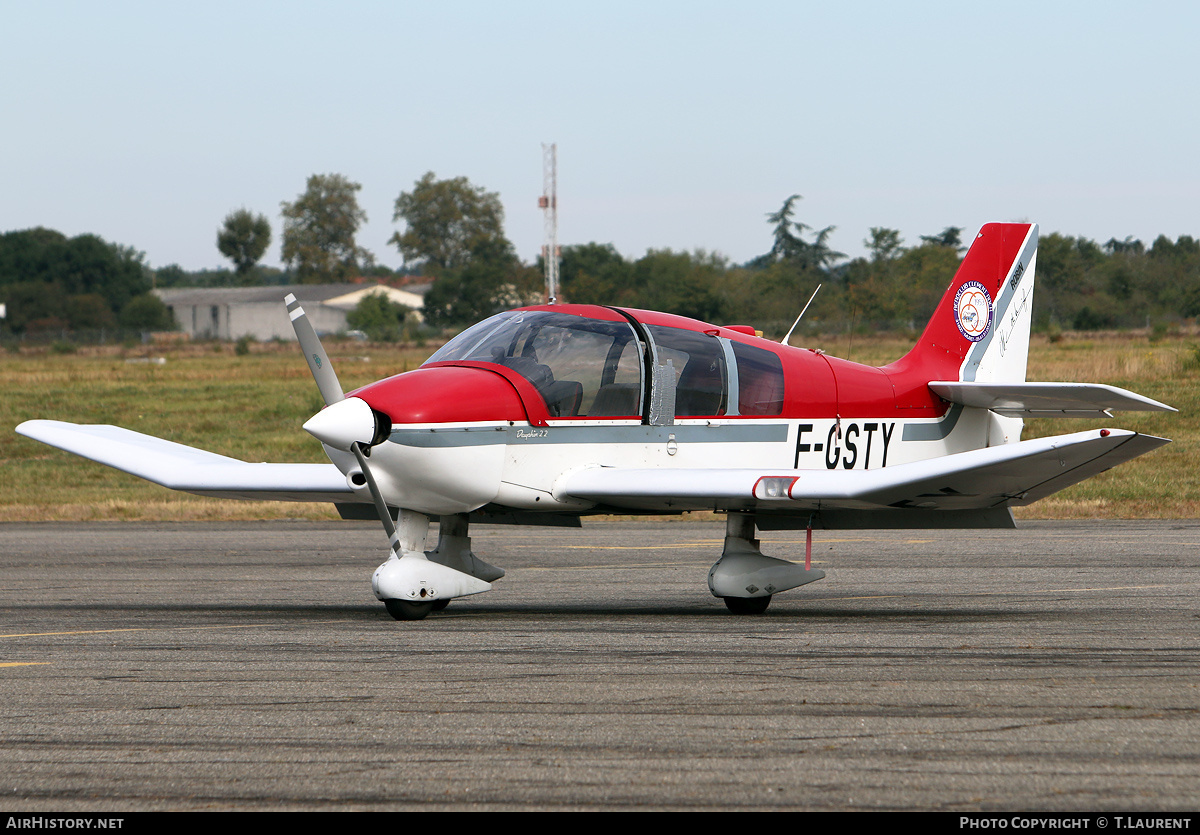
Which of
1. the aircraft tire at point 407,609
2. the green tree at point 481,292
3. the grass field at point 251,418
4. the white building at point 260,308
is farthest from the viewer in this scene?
the white building at point 260,308

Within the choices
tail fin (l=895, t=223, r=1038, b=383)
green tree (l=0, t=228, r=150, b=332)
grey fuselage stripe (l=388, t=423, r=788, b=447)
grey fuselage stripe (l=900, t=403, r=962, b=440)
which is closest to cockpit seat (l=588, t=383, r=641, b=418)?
grey fuselage stripe (l=388, t=423, r=788, b=447)

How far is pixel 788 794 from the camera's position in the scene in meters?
4.92

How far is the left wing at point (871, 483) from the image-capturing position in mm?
9242

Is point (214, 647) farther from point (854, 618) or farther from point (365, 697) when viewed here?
point (854, 618)

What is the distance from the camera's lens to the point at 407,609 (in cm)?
985

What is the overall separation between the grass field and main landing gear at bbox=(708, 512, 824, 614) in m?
12.5

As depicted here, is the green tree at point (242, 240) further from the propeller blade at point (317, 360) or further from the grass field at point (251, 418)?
the propeller blade at point (317, 360)

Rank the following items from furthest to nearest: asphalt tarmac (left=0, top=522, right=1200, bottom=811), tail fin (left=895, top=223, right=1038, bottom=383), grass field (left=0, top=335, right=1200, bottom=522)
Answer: grass field (left=0, top=335, right=1200, bottom=522) → tail fin (left=895, top=223, right=1038, bottom=383) → asphalt tarmac (left=0, top=522, right=1200, bottom=811)

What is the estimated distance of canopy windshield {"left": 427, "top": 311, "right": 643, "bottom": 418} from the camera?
998cm

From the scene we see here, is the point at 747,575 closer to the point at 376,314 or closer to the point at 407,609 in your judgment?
the point at 407,609

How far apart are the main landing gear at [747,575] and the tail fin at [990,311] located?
2933 mm

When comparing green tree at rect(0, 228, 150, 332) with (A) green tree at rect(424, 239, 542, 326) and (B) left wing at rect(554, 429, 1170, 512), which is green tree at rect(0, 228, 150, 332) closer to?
(A) green tree at rect(424, 239, 542, 326)

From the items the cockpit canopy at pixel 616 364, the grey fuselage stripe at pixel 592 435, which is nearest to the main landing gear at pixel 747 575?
the grey fuselage stripe at pixel 592 435

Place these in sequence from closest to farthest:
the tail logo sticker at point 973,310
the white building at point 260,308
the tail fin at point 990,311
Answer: the tail fin at point 990,311 → the tail logo sticker at point 973,310 → the white building at point 260,308
